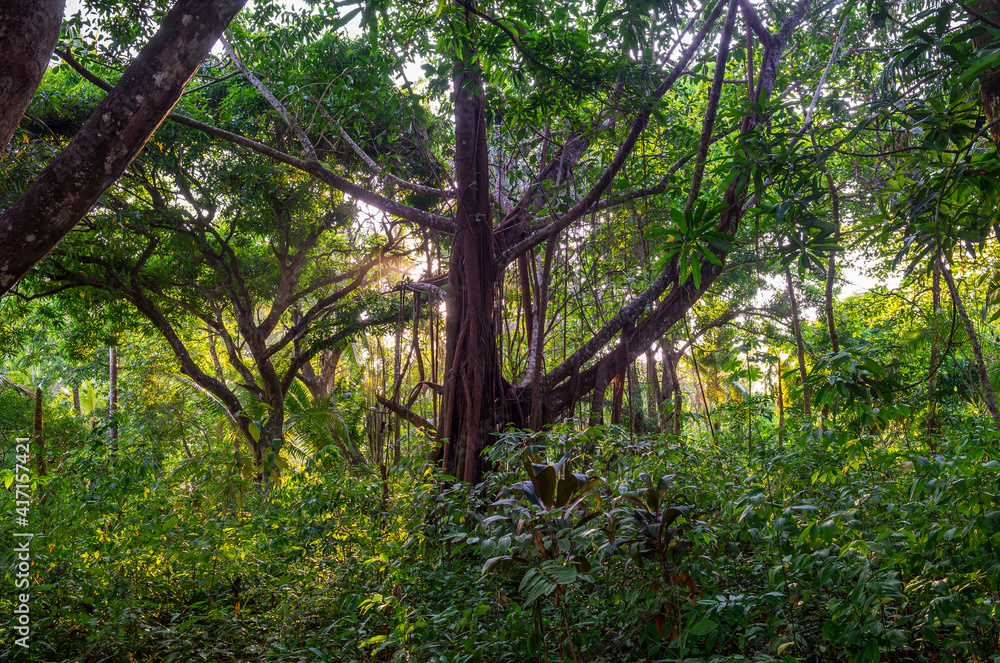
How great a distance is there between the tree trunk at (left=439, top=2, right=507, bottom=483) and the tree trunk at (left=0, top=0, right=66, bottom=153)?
2237 millimetres

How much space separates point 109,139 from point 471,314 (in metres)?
2.33

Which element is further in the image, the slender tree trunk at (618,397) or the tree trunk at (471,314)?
the slender tree trunk at (618,397)

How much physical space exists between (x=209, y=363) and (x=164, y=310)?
577 centimetres

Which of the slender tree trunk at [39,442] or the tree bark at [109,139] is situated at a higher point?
the tree bark at [109,139]

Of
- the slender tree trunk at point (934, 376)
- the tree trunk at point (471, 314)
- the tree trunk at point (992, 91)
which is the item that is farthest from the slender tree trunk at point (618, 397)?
the tree trunk at point (992, 91)

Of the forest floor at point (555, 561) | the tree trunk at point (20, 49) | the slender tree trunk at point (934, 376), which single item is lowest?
the forest floor at point (555, 561)

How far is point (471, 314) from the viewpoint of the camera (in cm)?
402

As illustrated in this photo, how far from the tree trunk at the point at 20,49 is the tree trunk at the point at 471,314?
7.34ft

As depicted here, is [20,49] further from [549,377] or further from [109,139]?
[549,377]

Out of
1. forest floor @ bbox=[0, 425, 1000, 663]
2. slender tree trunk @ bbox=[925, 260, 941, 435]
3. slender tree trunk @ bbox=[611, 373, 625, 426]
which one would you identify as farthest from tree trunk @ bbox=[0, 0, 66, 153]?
slender tree trunk @ bbox=[611, 373, 625, 426]

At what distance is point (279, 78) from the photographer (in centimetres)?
517

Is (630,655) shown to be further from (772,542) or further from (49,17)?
(49,17)

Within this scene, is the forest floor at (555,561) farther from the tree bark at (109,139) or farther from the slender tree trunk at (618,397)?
the tree bark at (109,139)

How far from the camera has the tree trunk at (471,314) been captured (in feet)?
12.8
